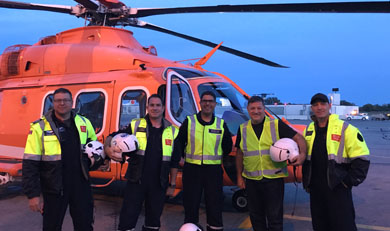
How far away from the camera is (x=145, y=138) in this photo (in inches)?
141

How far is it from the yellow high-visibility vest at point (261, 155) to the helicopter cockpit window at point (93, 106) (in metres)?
2.79

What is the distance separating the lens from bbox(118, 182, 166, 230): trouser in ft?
11.5

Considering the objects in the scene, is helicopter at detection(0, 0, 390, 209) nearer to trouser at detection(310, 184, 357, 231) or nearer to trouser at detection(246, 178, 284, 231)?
trouser at detection(246, 178, 284, 231)

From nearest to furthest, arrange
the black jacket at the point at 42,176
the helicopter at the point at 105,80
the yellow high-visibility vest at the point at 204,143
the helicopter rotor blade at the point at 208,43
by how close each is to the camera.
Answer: the black jacket at the point at 42,176 → the yellow high-visibility vest at the point at 204,143 → the helicopter at the point at 105,80 → the helicopter rotor blade at the point at 208,43

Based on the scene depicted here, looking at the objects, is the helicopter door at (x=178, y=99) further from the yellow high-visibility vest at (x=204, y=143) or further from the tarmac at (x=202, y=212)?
the tarmac at (x=202, y=212)

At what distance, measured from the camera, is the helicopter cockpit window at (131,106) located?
5392 mm

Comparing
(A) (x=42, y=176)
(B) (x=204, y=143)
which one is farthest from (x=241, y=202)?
(A) (x=42, y=176)

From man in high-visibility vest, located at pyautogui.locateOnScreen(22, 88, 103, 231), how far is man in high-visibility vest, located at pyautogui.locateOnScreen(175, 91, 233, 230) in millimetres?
1041

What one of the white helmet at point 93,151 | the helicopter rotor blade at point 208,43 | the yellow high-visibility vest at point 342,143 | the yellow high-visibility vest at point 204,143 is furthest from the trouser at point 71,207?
the helicopter rotor blade at point 208,43

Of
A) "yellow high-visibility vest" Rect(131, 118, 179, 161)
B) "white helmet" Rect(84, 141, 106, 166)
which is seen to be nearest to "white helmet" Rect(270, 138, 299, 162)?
"yellow high-visibility vest" Rect(131, 118, 179, 161)

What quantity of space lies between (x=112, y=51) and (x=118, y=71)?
0.49m

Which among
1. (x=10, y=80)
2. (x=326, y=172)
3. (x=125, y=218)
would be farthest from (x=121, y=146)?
(x=10, y=80)

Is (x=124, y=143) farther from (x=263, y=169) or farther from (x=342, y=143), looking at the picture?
(x=342, y=143)

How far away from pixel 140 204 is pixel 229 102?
2654mm
